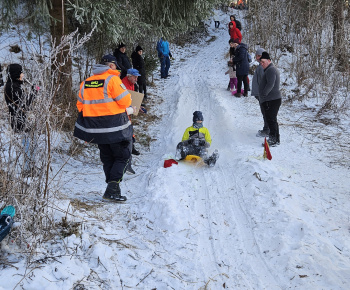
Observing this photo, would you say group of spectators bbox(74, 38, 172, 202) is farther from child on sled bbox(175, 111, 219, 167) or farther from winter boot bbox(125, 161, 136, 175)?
child on sled bbox(175, 111, 219, 167)

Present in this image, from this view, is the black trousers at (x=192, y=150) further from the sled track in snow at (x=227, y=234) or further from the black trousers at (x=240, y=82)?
the black trousers at (x=240, y=82)

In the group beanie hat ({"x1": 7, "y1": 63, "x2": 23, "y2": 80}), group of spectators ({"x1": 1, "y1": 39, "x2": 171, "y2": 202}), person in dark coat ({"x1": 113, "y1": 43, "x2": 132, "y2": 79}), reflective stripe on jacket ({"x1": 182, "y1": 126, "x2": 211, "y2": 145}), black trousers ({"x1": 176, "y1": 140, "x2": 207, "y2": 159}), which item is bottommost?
black trousers ({"x1": 176, "y1": 140, "x2": 207, "y2": 159})

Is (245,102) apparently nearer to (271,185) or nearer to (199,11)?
(199,11)

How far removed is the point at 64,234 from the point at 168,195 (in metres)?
1.82

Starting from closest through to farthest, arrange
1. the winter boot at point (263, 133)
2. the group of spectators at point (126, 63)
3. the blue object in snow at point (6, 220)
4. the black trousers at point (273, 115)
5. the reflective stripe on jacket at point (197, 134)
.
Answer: the blue object in snow at point (6, 220) < the reflective stripe on jacket at point (197, 134) < the black trousers at point (273, 115) < the winter boot at point (263, 133) < the group of spectators at point (126, 63)

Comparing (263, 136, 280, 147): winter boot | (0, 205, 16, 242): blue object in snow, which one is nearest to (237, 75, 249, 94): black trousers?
(263, 136, 280, 147): winter boot

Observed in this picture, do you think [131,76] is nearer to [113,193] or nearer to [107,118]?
[107,118]

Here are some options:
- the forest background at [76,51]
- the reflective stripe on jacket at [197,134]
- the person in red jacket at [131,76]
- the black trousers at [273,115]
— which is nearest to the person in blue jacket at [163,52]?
the forest background at [76,51]

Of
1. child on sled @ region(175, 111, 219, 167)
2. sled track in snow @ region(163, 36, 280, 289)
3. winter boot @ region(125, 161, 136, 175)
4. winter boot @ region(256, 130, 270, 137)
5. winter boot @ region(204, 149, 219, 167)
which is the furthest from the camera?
winter boot @ region(256, 130, 270, 137)

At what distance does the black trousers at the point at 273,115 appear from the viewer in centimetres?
686

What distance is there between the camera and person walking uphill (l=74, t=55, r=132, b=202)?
4281 mm

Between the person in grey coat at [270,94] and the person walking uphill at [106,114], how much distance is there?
343 centimetres

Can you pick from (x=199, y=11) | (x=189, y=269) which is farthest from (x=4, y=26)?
(x=189, y=269)

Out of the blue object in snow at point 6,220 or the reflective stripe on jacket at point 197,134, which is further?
the reflective stripe on jacket at point 197,134
